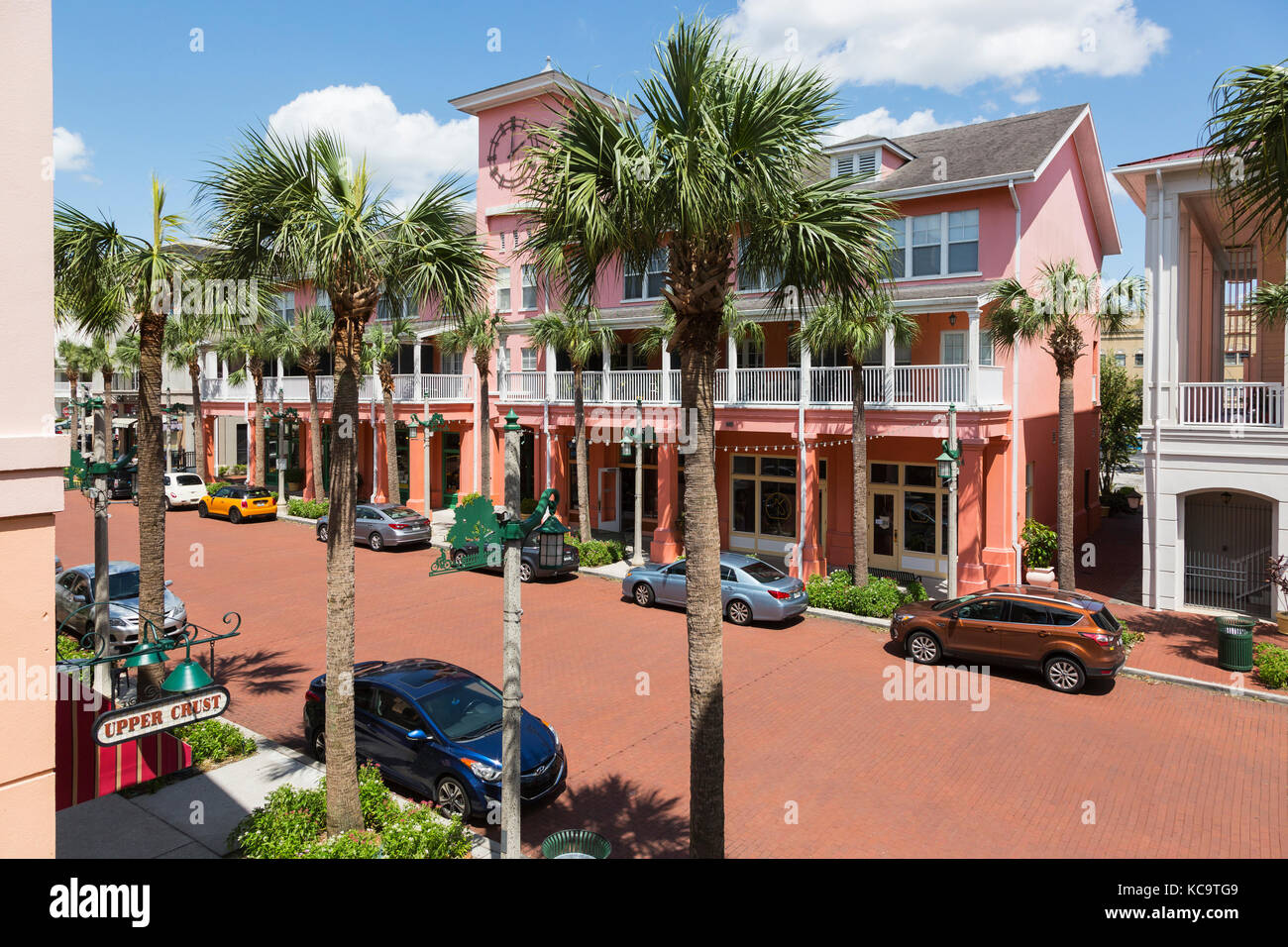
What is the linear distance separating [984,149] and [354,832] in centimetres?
2447

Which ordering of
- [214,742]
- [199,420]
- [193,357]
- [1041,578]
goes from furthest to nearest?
1. [199,420]
2. [193,357]
3. [1041,578]
4. [214,742]

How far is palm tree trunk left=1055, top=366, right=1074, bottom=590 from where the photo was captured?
63.3ft

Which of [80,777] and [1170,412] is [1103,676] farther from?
[80,777]

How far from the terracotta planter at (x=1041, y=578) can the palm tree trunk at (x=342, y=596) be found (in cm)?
1815

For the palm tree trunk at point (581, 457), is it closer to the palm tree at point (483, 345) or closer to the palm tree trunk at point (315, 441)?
the palm tree at point (483, 345)

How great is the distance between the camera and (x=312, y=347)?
3472cm

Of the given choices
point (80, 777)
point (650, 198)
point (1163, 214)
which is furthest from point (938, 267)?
point (80, 777)

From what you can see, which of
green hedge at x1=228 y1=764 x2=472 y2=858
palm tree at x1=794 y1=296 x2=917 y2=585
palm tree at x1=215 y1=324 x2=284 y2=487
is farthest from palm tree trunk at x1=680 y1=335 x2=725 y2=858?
palm tree at x1=215 y1=324 x2=284 y2=487

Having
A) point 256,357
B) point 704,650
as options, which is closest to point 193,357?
point 256,357

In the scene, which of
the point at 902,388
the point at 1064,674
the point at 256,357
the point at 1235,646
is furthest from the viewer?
the point at 256,357

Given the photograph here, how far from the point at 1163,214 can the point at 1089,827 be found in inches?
648

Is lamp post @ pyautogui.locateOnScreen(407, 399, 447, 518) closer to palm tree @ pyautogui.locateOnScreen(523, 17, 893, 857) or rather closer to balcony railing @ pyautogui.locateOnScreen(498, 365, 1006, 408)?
balcony railing @ pyautogui.locateOnScreen(498, 365, 1006, 408)

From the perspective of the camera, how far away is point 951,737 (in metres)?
12.8

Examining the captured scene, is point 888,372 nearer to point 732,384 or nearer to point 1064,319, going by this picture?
point 1064,319
